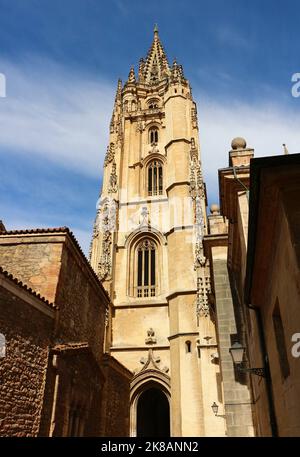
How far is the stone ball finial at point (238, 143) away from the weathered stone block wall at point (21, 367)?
20.8 ft

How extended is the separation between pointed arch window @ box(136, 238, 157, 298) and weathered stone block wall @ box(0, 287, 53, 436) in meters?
14.8

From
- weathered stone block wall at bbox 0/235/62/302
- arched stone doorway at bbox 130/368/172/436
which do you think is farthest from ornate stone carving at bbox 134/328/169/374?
weathered stone block wall at bbox 0/235/62/302

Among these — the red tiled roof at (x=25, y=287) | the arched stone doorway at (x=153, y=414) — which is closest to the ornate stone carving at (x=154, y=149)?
the arched stone doorway at (x=153, y=414)

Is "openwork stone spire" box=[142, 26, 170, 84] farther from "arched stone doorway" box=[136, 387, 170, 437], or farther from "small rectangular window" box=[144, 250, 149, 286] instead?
"arched stone doorway" box=[136, 387, 170, 437]

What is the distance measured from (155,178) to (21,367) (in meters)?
21.8

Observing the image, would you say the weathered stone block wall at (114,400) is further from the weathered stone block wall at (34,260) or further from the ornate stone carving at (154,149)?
the ornate stone carving at (154,149)

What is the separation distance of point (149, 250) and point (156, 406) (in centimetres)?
1023

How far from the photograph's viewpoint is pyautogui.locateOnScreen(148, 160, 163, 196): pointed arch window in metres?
27.8

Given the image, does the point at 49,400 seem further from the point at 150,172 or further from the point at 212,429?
the point at 150,172

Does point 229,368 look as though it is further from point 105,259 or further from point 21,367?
point 105,259
